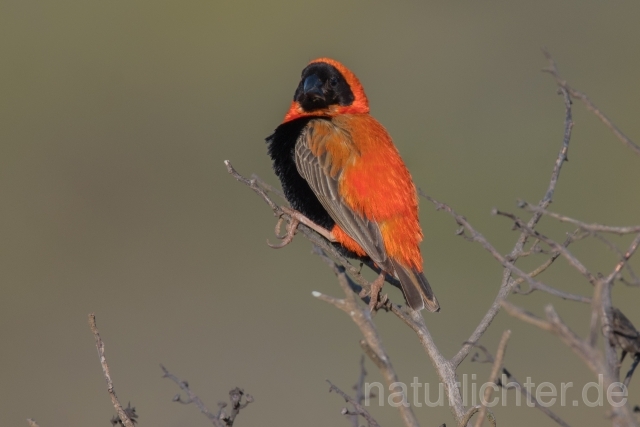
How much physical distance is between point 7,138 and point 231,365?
→ 5.54 m

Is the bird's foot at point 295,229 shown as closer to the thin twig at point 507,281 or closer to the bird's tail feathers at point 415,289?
the bird's tail feathers at point 415,289

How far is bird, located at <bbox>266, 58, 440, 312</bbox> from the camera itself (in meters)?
4.20

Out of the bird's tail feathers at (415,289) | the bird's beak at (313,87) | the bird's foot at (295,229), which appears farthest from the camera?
the bird's beak at (313,87)

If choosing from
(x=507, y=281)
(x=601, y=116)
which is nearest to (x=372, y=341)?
(x=601, y=116)

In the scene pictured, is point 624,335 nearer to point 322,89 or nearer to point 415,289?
point 415,289

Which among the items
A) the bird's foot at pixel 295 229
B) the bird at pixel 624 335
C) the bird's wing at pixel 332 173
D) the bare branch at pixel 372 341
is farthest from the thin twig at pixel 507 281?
the bird's foot at pixel 295 229

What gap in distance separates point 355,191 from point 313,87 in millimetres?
982

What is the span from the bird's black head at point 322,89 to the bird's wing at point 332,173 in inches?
16.0

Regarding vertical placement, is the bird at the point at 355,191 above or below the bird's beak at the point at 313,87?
below

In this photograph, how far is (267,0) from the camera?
15781mm

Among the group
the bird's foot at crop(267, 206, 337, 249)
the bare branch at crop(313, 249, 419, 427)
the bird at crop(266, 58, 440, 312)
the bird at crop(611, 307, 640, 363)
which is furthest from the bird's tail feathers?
the bare branch at crop(313, 249, 419, 427)

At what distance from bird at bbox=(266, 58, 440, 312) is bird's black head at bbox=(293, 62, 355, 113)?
241mm

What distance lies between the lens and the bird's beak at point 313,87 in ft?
16.7

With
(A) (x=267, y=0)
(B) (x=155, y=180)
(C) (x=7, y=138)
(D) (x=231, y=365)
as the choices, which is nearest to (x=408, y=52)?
(A) (x=267, y=0)
